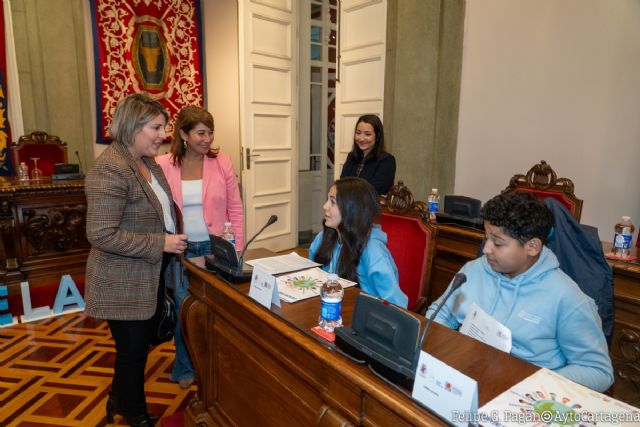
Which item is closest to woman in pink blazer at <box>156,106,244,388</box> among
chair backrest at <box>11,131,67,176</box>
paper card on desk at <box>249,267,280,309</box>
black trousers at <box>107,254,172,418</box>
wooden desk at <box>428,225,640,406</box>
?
black trousers at <box>107,254,172,418</box>

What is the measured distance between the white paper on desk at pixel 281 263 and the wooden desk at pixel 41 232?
2.40 metres

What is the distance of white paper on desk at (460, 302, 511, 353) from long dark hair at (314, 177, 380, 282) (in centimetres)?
59

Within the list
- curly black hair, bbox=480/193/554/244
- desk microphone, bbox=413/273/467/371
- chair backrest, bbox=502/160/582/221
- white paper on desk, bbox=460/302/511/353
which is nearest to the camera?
desk microphone, bbox=413/273/467/371

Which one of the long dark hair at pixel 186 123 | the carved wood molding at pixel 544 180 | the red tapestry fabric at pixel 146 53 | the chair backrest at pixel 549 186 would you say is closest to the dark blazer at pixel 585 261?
the chair backrest at pixel 549 186

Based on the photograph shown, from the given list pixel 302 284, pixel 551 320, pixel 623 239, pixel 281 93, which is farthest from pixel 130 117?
pixel 281 93

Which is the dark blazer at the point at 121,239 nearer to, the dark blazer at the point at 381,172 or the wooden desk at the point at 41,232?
the dark blazer at the point at 381,172

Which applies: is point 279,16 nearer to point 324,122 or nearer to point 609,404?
point 324,122

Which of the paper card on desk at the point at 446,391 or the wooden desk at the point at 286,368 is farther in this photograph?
the wooden desk at the point at 286,368

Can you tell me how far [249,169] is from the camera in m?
4.61

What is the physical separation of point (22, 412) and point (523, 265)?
7.83 ft

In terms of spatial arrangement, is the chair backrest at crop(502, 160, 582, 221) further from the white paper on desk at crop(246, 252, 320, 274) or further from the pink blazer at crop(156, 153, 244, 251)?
the pink blazer at crop(156, 153, 244, 251)

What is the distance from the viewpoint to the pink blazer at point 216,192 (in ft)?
7.43

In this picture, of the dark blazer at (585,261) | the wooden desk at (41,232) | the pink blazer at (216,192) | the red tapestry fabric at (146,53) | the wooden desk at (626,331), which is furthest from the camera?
the red tapestry fabric at (146,53)

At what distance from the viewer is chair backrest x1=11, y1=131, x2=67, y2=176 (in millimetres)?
3906
